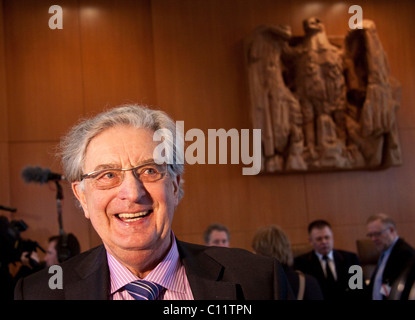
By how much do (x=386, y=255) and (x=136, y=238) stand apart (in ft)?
10.9

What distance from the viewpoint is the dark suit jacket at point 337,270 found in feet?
13.5

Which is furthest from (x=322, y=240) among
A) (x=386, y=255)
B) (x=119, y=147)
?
(x=119, y=147)

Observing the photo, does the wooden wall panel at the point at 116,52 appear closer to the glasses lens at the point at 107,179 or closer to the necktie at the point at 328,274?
the necktie at the point at 328,274

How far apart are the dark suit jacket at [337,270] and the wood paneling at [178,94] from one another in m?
1.49

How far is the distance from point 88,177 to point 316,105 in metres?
5.12

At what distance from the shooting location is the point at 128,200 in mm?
1094

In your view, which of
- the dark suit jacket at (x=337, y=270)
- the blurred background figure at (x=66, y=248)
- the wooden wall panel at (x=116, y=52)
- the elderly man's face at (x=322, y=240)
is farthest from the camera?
the wooden wall panel at (x=116, y=52)

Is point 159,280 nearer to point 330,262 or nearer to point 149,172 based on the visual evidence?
point 149,172

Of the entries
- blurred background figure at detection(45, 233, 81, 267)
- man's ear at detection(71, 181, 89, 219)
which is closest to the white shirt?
blurred background figure at detection(45, 233, 81, 267)

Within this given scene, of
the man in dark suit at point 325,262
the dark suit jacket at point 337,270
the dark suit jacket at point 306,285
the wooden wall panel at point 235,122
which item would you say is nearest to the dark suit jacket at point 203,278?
the dark suit jacket at point 306,285

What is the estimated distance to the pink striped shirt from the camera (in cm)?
114

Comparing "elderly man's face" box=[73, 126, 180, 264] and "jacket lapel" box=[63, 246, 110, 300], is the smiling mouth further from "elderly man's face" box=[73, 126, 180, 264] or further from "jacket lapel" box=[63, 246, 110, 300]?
"jacket lapel" box=[63, 246, 110, 300]

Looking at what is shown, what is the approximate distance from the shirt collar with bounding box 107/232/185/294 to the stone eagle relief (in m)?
4.77
